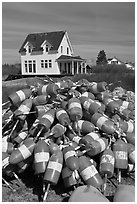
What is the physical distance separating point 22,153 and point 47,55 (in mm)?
18460

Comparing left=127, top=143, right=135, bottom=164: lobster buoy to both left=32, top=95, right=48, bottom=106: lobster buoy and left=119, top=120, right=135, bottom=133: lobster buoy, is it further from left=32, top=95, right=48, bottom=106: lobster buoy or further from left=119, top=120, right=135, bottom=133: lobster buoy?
left=32, top=95, right=48, bottom=106: lobster buoy

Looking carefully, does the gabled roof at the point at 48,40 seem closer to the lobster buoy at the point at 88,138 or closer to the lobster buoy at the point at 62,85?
the lobster buoy at the point at 62,85

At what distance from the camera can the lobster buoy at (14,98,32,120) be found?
2.68 meters

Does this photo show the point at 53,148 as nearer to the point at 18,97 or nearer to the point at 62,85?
the point at 18,97

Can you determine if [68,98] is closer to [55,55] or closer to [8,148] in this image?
[8,148]

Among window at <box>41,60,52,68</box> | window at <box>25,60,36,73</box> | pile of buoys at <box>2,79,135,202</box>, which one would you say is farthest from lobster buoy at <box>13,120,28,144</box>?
window at <box>25,60,36,73</box>

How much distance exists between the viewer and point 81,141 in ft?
7.98

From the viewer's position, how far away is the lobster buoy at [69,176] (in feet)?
7.16

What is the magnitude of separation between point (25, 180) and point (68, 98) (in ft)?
3.22

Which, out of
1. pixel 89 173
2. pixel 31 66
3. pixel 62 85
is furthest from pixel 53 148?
pixel 31 66

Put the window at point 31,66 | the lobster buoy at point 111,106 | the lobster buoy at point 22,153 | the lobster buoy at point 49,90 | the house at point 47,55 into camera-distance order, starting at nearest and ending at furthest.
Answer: the lobster buoy at point 22,153 < the lobster buoy at point 49,90 < the lobster buoy at point 111,106 < the house at point 47,55 < the window at point 31,66

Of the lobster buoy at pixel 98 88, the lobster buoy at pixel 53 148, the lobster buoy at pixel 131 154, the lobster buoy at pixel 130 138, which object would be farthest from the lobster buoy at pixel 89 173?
the lobster buoy at pixel 98 88

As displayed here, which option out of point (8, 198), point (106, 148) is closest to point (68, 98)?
point (106, 148)

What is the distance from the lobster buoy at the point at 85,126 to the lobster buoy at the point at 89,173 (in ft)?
1.32
